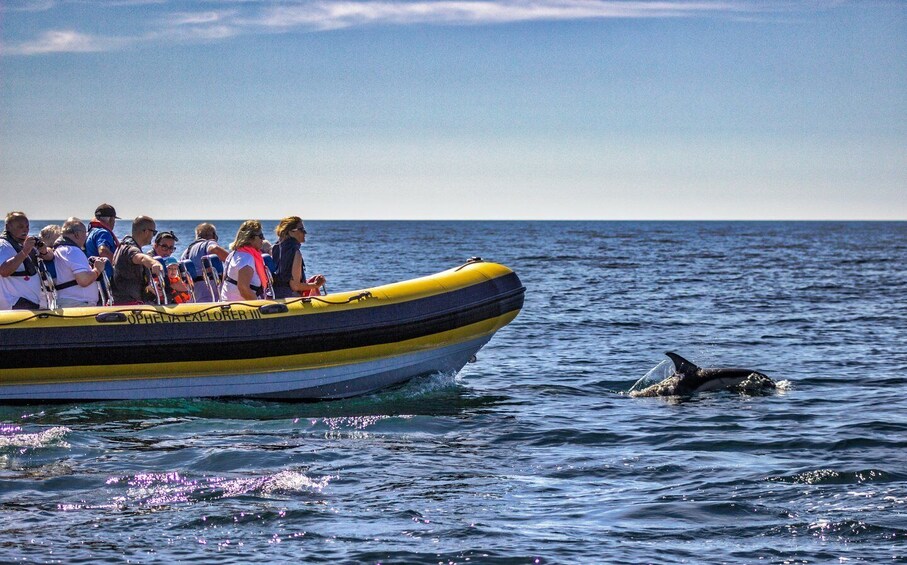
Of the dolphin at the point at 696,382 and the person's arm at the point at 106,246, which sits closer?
the person's arm at the point at 106,246

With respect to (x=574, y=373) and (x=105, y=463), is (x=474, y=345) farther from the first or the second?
(x=105, y=463)

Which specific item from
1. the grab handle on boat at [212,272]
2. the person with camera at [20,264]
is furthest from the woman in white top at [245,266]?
the person with camera at [20,264]

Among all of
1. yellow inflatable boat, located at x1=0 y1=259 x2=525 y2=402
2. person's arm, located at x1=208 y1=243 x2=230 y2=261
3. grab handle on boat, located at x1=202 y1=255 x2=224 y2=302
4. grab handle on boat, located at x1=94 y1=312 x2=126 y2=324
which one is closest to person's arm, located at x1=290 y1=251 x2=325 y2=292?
yellow inflatable boat, located at x1=0 y1=259 x2=525 y2=402

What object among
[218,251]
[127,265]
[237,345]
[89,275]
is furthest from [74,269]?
[218,251]

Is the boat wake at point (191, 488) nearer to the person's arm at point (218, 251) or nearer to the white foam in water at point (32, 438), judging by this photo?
the white foam in water at point (32, 438)

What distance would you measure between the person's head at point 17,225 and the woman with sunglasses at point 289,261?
7.89ft

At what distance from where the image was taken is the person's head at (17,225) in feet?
31.4

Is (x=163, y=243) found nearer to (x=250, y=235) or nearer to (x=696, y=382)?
(x=250, y=235)

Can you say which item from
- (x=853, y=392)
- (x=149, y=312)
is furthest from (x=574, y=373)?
(x=149, y=312)

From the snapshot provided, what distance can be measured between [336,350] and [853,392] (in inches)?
234

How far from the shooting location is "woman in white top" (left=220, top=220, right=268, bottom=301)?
10.3 m

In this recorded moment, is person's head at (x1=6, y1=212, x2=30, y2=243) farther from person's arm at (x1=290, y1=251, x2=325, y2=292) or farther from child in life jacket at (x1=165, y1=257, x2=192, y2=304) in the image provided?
person's arm at (x1=290, y1=251, x2=325, y2=292)

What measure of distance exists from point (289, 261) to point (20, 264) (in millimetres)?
2593

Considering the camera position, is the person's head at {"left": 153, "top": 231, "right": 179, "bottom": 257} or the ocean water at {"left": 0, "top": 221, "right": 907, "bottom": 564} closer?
the ocean water at {"left": 0, "top": 221, "right": 907, "bottom": 564}
